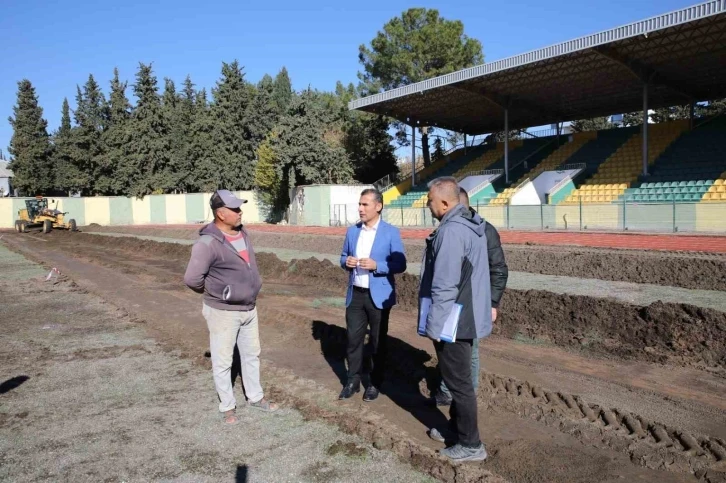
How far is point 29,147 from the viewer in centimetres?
5956

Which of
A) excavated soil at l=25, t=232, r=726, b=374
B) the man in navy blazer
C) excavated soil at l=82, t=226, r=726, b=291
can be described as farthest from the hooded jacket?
excavated soil at l=82, t=226, r=726, b=291

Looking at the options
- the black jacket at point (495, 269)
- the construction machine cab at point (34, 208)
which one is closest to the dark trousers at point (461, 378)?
the black jacket at point (495, 269)

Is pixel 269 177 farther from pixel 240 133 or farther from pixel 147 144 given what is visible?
pixel 147 144

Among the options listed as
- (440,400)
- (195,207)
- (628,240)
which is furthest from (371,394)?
(195,207)

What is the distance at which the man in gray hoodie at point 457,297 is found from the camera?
3.69 metres

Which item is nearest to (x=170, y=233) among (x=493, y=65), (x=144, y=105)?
(x=493, y=65)

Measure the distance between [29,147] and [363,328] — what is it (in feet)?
215

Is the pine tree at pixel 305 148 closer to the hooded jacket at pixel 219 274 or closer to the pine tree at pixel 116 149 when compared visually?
the pine tree at pixel 116 149

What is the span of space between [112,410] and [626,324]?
6327mm

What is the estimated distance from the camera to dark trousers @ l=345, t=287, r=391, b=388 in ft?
16.6

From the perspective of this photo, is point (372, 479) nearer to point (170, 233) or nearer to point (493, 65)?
point (493, 65)

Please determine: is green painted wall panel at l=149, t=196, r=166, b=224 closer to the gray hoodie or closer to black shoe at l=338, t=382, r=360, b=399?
black shoe at l=338, t=382, r=360, b=399

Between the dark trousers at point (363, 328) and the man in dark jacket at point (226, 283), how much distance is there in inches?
34.7

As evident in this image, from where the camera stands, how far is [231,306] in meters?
4.62
